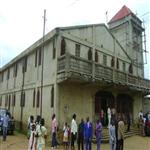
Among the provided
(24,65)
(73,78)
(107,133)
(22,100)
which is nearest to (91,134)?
(73,78)

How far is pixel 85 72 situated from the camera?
17516mm

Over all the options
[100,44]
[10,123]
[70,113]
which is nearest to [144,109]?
[100,44]

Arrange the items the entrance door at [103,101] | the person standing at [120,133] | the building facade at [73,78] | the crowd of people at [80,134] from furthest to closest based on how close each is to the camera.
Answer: the entrance door at [103,101] < the building facade at [73,78] < the person standing at [120,133] < the crowd of people at [80,134]

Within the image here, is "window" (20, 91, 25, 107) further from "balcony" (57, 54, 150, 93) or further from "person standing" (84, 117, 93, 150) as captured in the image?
"person standing" (84, 117, 93, 150)

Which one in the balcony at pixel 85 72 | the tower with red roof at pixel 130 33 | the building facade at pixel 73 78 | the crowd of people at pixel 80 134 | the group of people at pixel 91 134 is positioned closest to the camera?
the crowd of people at pixel 80 134

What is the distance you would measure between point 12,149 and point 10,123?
22.9 feet

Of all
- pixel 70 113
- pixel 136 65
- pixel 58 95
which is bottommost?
pixel 70 113

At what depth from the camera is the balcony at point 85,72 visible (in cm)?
1649

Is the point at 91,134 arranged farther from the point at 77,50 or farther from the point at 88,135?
the point at 77,50

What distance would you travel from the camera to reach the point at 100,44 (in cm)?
2262

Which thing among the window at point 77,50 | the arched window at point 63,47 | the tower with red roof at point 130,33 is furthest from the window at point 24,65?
the tower with red roof at point 130,33

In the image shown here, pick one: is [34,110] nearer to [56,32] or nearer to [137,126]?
[56,32]

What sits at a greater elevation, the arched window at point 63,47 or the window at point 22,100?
the arched window at point 63,47

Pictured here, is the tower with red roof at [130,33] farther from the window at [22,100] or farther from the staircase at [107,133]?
the window at [22,100]
